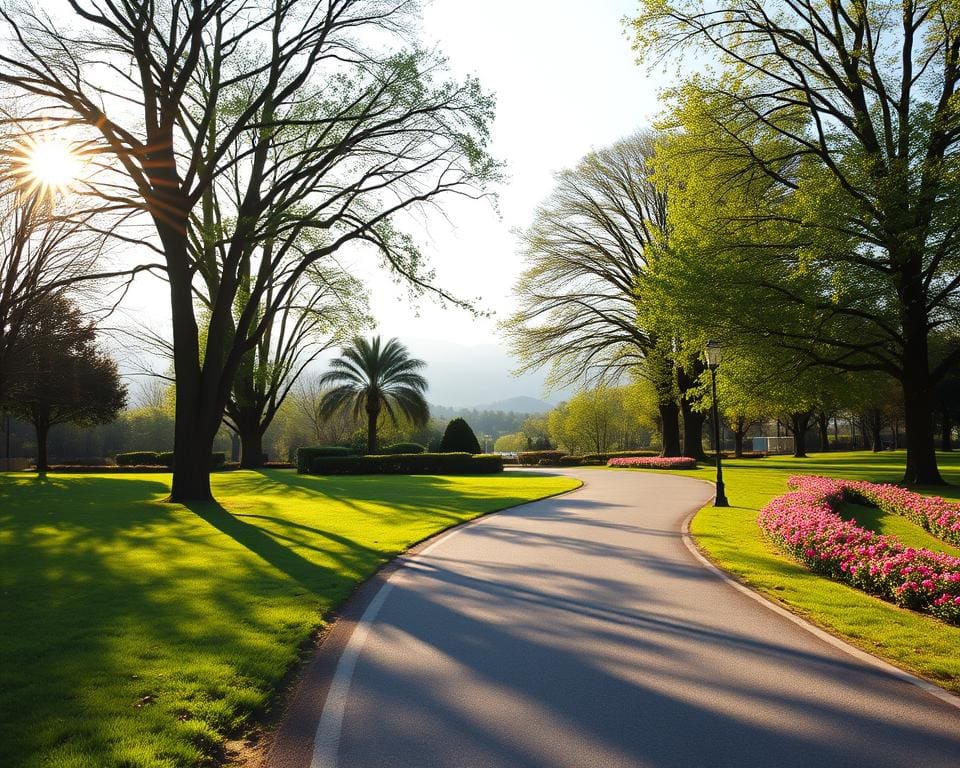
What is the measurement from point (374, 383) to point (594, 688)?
133 feet

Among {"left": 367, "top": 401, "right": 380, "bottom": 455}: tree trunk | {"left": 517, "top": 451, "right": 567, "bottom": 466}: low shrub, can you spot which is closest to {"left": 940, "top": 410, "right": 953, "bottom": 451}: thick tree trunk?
{"left": 517, "top": 451, "right": 567, "bottom": 466}: low shrub

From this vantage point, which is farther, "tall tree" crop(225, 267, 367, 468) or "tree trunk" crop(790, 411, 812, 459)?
"tree trunk" crop(790, 411, 812, 459)

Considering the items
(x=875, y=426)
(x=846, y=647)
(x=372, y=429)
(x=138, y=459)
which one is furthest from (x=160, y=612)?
(x=875, y=426)

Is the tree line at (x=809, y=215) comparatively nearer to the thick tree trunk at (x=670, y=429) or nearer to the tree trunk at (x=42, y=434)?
the thick tree trunk at (x=670, y=429)

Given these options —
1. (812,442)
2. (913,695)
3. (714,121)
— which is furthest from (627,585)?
(812,442)

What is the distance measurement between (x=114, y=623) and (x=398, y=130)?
49.5ft

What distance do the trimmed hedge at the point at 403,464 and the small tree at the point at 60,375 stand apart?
1242cm

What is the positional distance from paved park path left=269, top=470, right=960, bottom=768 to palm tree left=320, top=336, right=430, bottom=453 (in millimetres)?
35936

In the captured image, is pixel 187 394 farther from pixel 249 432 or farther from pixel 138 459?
pixel 138 459

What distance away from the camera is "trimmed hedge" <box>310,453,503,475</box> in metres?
34.3

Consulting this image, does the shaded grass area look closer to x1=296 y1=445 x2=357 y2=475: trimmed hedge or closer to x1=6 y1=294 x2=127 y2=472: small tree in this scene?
x1=6 y1=294 x2=127 y2=472: small tree

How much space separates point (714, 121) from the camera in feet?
65.9

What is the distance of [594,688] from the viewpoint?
15.3 ft

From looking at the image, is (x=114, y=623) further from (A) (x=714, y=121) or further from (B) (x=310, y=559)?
(A) (x=714, y=121)
